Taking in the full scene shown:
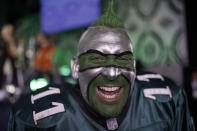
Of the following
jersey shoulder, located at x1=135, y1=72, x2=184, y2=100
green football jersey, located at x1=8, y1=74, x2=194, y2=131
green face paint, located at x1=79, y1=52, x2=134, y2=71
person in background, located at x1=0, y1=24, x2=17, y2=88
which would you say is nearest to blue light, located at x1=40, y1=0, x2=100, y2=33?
person in background, located at x1=0, y1=24, x2=17, y2=88

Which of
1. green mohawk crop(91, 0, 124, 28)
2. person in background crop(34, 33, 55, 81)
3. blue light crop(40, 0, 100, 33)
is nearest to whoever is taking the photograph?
green mohawk crop(91, 0, 124, 28)

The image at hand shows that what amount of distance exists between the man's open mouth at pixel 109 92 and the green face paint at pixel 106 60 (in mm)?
90

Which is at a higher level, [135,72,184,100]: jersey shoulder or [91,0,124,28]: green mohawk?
[91,0,124,28]: green mohawk

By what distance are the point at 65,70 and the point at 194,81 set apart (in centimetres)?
220

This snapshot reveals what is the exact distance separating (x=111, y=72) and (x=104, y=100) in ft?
0.38

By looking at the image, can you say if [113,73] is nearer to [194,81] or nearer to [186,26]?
[194,81]

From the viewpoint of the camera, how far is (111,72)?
52.4 inches

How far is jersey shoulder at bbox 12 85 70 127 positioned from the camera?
1.40 metres

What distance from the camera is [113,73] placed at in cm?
133

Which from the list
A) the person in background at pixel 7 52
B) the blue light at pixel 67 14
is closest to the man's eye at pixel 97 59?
the person in background at pixel 7 52

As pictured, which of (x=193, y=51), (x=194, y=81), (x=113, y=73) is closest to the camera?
(x=113, y=73)

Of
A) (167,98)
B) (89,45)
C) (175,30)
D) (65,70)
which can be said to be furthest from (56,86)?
(65,70)

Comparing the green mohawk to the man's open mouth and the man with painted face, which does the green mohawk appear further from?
the man's open mouth

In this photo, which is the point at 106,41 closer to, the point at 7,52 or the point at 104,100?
the point at 104,100
